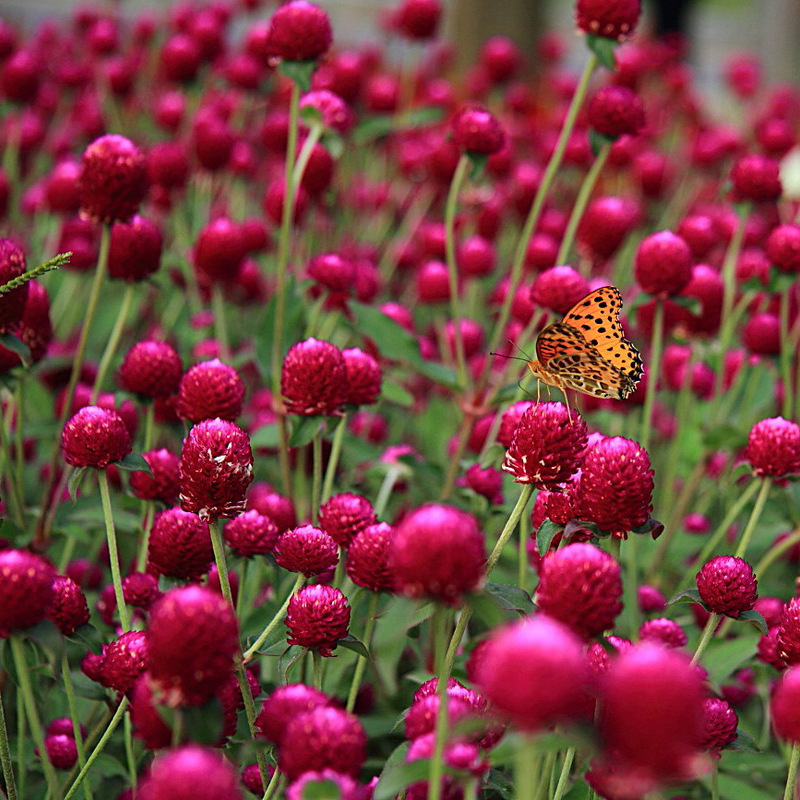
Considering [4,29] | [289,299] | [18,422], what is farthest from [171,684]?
[4,29]

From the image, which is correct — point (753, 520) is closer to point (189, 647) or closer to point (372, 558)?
point (372, 558)

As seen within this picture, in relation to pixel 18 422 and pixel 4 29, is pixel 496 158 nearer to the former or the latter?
pixel 4 29

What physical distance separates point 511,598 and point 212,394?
1.52 feet

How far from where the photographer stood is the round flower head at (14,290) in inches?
51.7

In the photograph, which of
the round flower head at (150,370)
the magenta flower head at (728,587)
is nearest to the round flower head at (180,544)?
the round flower head at (150,370)

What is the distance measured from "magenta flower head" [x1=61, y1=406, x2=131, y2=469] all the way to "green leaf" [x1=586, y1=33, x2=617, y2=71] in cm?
105


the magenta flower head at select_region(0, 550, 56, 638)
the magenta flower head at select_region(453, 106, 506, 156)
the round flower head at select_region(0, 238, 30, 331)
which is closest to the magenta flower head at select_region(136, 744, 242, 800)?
the magenta flower head at select_region(0, 550, 56, 638)

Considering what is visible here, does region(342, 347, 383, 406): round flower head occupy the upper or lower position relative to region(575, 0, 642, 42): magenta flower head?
lower

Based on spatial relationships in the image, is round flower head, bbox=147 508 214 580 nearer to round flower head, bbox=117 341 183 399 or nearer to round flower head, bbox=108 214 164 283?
round flower head, bbox=117 341 183 399

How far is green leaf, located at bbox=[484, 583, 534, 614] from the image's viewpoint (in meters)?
1.10

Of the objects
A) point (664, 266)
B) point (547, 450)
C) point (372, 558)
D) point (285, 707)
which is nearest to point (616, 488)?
point (547, 450)

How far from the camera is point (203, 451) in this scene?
1.13 m

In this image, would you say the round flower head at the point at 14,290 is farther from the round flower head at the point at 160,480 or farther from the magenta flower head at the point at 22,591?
the magenta flower head at the point at 22,591

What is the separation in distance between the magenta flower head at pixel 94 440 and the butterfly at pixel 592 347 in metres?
0.52
